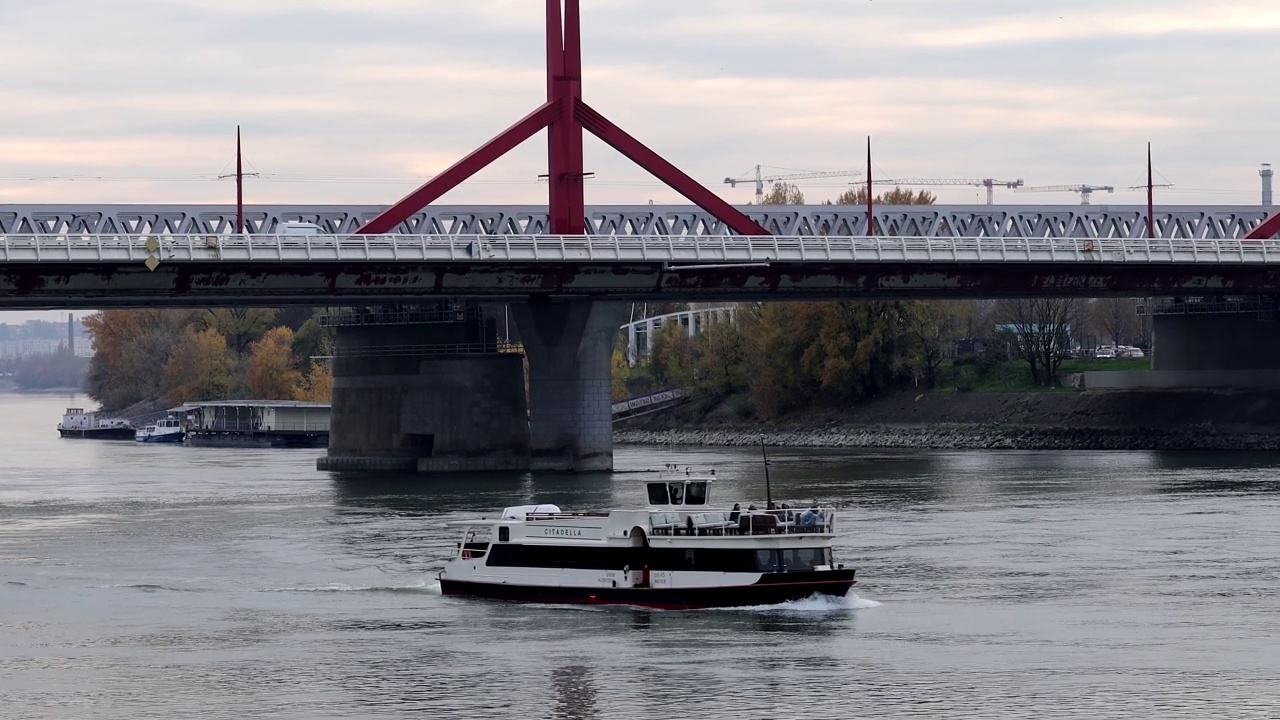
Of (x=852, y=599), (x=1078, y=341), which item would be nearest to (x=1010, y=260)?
(x=852, y=599)

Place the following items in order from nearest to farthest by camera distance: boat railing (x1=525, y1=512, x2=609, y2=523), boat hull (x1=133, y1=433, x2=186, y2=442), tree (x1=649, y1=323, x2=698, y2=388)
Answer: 1. boat railing (x1=525, y1=512, x2=609, y2=523)
2. tree (x1=649, y1=323, x2=698, y2=388)
3. boat hull (x1=133, y1=433, x2=186, y2=442)

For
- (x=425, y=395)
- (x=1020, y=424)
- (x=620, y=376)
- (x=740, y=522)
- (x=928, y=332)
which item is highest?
(x=928, y=332)

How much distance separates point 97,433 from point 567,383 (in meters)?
99.3

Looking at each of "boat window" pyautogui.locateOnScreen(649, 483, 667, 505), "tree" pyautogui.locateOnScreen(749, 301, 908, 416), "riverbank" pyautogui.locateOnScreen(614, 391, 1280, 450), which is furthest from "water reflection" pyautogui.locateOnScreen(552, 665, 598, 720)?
"tree" pyautogui.locateOnScreen(749, 301, 908, 416)

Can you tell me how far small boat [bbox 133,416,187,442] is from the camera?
180250 mm

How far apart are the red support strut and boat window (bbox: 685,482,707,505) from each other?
45.1 m

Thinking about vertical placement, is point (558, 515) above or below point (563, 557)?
above

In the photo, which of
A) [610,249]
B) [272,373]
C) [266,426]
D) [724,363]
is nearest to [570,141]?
[610,249]

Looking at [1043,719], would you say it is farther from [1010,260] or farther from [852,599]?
[1010,260]

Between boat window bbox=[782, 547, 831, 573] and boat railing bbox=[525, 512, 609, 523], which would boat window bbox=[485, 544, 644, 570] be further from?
boat window bbox=[782, 547, 831, 573]

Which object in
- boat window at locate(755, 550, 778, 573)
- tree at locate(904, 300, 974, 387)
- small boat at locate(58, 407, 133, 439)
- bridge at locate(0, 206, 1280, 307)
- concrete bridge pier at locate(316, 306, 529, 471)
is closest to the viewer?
boat window at locate(755, 550, 778, 573)

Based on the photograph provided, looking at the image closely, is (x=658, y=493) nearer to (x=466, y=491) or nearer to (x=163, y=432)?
(x=466, y=491)

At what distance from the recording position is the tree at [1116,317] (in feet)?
576

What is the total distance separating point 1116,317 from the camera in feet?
573
